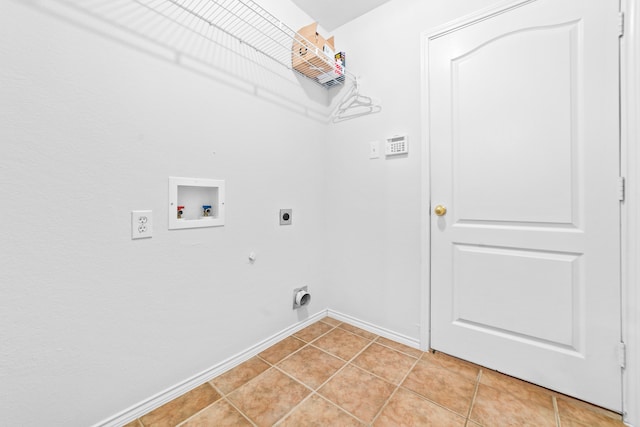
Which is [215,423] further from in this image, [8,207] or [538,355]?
[538,355]

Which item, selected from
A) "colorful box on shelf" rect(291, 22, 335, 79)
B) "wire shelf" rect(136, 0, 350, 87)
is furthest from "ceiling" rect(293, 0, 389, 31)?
"wire shelf" rect(136, 0, 350, 87)

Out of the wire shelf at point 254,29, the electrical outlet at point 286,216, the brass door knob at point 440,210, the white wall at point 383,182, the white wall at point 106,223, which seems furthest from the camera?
the electrical outlet at point 286,216

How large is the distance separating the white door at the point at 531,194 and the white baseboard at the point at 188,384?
3.41ft

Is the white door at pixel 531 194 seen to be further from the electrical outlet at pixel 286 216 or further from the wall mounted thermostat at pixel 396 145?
the electrical outlet at pixel 286 216

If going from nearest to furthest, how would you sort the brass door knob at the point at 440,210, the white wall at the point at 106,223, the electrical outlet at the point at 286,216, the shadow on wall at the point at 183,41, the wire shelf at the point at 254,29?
the white wall at the point at 106,223 < the shadow on wall at the point at 183,41 < the wire shelf at the point at 254,29 < the brass door knob at the point at 440,210 < the electrical outlet at the point at 286,216

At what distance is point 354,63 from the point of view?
1.94 metres

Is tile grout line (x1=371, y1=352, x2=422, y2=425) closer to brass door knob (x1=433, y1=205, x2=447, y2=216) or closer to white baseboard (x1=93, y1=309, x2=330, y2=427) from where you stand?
white baseboard (x1=93, y1=309, x2=330, y2=427)

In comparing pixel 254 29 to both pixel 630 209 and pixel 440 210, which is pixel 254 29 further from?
pixel 630 209

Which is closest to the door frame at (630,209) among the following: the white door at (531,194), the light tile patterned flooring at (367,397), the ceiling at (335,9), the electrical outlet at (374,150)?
the white door at (531,194)

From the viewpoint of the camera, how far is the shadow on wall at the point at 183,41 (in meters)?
0.98

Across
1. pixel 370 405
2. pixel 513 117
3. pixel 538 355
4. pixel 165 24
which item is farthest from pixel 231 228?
pixel 538 355

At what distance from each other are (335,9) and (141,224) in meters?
1.92

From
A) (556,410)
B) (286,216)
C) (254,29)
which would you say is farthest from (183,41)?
(556,410)

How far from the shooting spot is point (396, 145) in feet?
5.59
